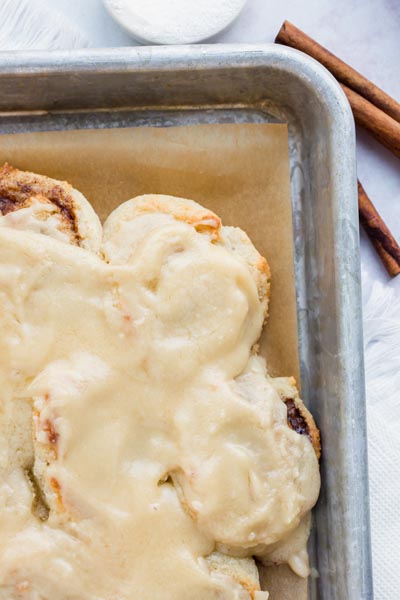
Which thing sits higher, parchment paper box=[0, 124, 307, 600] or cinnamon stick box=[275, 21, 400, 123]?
cinnamon stick box=[275, 21, 400, 123]

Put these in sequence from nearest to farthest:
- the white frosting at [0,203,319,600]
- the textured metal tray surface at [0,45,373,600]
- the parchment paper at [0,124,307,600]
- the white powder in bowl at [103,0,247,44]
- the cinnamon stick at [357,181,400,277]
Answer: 1. the white frosting at [0,203,319,600]
2. the textured metal tray surface at [0,45,373,600]
3. the parchment paper at [0,124,307,600]
4. the white powder in bowl at [103,0,247,44]
5. the cinnamon stick at [357,181,400,277]

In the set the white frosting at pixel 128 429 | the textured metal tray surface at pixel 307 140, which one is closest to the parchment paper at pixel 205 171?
the textured metal tray surface at pixel 307 140

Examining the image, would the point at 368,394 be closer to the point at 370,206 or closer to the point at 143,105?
the point at 370,206

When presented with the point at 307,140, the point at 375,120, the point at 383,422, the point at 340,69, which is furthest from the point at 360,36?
the point at 383,422

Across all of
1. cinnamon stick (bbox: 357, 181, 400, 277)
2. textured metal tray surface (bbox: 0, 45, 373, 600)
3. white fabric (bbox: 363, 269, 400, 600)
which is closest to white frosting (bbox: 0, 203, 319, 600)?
textured metal tray surface (bbox: 0, 45, 373, 600)

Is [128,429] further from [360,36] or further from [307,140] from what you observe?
[360,36]

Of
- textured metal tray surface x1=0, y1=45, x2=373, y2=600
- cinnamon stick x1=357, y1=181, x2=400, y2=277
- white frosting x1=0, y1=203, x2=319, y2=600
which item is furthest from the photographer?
cinnamon stick x1=357, y1=181, x2=400, y2=277

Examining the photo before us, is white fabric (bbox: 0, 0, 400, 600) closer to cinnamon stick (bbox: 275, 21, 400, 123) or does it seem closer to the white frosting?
cinnamon stick (bbox: 275, 21, 400, 123)

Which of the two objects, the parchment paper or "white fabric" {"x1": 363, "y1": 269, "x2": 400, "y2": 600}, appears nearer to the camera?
the parchment paper
